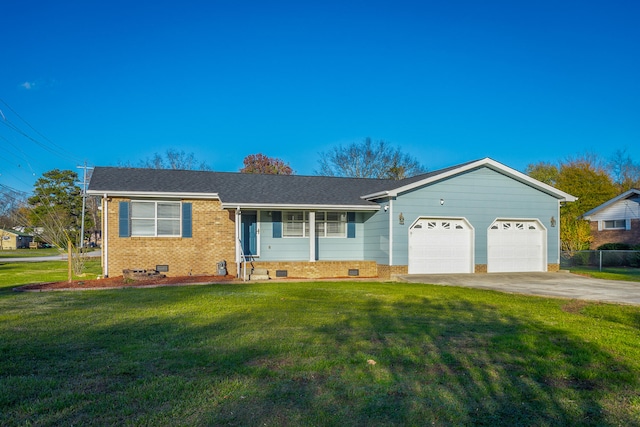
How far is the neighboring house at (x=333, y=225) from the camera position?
1819 centimetres

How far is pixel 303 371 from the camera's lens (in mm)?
5711

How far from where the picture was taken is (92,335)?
764cm

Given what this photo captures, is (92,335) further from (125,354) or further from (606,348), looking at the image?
(606,348)

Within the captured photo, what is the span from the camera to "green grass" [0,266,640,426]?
4480 millimetres

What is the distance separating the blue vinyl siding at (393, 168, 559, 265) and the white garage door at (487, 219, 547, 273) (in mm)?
269

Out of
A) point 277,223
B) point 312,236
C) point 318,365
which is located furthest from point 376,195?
point 318,365

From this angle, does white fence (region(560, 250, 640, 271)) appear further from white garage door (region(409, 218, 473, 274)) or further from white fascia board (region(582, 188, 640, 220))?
white garage door (region(409, 218, 473, 274))

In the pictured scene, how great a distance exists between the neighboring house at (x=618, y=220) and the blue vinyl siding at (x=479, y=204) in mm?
13622

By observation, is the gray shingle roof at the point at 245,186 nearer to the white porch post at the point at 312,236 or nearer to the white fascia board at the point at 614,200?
the white porch post at the point at 312,236

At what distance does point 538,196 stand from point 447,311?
11.8 meters

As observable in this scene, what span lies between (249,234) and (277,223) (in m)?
1.13

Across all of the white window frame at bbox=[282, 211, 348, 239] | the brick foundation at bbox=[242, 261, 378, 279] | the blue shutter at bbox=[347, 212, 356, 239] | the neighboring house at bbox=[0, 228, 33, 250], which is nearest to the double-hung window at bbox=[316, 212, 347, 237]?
the white window frame at bbox=[282, 211, 348, 239]

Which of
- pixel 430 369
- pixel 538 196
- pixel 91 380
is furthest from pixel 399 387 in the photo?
pixel 538 196

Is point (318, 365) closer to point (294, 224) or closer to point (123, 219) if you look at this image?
point (294, 224)
